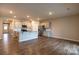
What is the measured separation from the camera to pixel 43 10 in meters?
3.14

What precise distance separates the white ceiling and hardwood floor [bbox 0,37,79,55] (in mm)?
775

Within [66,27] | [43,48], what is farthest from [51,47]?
[66,27]

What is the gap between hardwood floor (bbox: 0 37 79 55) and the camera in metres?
3.11

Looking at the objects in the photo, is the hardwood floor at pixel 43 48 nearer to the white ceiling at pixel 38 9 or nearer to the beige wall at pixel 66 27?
the beige wall at pixel 66 27

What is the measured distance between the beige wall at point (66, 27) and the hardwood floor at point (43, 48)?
18cm

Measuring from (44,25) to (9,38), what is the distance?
A: 3.74 feet

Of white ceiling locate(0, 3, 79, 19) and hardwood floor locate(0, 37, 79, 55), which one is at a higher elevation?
white ceiling locate(0, 3, 79, 19)

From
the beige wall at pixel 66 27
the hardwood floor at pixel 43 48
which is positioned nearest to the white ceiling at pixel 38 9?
the beige wall at pixel 66 27

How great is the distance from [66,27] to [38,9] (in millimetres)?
1013

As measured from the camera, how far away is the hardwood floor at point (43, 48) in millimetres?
3113

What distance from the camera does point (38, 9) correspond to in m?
3.10

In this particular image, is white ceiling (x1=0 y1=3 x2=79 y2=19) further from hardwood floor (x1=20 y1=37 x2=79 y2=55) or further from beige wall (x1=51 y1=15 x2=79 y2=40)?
hardwood floor (x1=20 y1=37 x2=79 y2=55)

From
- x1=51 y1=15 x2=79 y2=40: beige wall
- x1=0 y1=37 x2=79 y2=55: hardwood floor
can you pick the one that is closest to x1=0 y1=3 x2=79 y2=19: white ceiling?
x1=51 y1=15 x2=79 y2=40: beige wall
